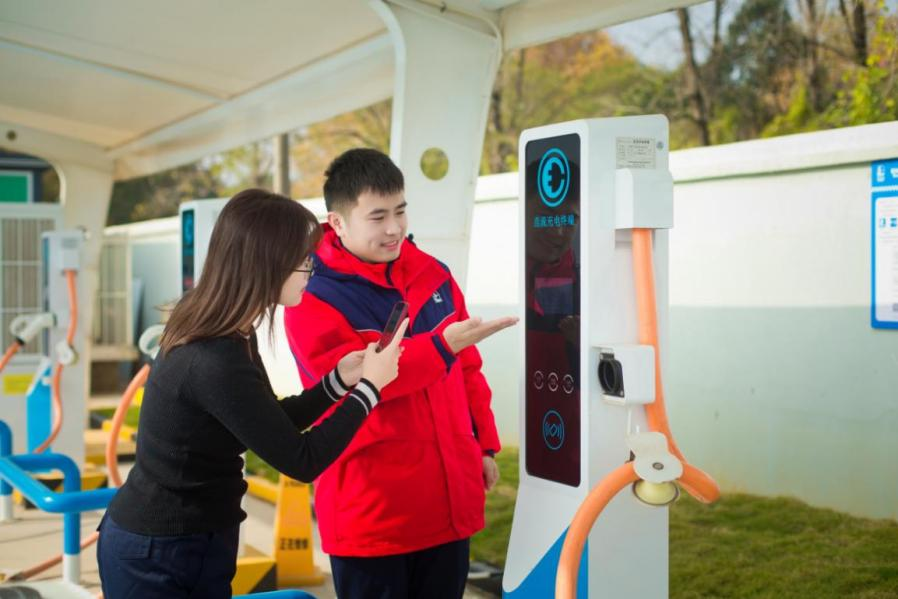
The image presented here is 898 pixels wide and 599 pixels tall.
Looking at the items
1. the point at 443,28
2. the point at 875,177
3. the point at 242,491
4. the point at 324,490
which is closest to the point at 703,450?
the point at 875,177

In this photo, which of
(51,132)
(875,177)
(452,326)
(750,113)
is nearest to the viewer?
(452,326)

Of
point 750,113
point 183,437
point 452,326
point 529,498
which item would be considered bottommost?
point 529,498

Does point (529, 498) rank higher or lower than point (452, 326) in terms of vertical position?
lower

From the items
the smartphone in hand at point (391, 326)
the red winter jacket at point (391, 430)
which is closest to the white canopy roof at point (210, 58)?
the red winter jacket at point (391, 430)

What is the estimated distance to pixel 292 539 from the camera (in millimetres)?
4477

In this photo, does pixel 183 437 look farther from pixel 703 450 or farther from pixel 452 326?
pixel 703 450

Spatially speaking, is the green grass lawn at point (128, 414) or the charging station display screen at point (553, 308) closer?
the charging station display screen at point (553, 308)

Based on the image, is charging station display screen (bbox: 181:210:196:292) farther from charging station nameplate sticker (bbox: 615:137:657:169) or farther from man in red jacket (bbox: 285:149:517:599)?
charging station nameplate sticker (bbox: 615:137:657:169)

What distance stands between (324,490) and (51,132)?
507cm

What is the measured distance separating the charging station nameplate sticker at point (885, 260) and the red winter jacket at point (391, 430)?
2870 mm

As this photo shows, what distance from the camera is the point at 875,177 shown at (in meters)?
4.53

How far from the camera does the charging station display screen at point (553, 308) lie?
2223 millimetres

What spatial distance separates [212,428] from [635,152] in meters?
1.06

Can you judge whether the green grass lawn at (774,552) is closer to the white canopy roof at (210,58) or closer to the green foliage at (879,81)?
the white canopy roof at (210,58)
